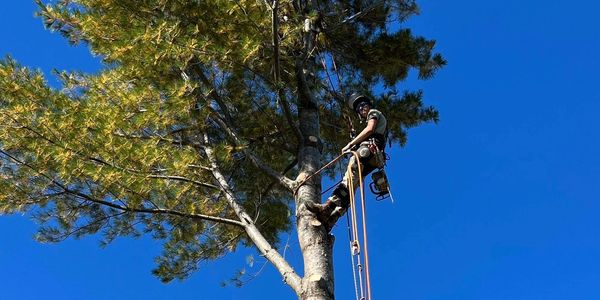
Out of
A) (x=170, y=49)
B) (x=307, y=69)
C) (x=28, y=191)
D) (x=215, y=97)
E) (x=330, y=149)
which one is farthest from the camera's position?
(x=330, y=149)

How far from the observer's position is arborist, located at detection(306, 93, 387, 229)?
4.29m

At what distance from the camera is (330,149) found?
653 centimetres

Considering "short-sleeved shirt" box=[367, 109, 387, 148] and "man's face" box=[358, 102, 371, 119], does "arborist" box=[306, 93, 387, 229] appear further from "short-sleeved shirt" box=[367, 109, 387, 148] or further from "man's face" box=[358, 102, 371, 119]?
"man's face" box=[358, 102, 371, 119]

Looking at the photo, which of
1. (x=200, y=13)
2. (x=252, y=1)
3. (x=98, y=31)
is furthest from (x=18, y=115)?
(x=252, y=1)

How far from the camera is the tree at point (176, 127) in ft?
14.7

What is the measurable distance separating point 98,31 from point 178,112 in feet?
3.39

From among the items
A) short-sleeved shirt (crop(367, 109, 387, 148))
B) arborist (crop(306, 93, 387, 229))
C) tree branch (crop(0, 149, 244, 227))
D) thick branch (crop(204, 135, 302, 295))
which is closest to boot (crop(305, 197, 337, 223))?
arborist (crop(306, 93, 387, 229))

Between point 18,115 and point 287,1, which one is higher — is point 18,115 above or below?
below

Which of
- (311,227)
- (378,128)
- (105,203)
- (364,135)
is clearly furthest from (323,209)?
(105,203)

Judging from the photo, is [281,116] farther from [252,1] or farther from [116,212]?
[116,212]

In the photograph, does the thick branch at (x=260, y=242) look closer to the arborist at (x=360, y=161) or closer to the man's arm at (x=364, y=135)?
the arborist at (x=360, y=161)

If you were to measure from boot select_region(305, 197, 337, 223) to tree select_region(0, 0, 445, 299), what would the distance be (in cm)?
7

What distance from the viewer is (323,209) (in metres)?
4.29

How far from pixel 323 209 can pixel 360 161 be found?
439 mm
